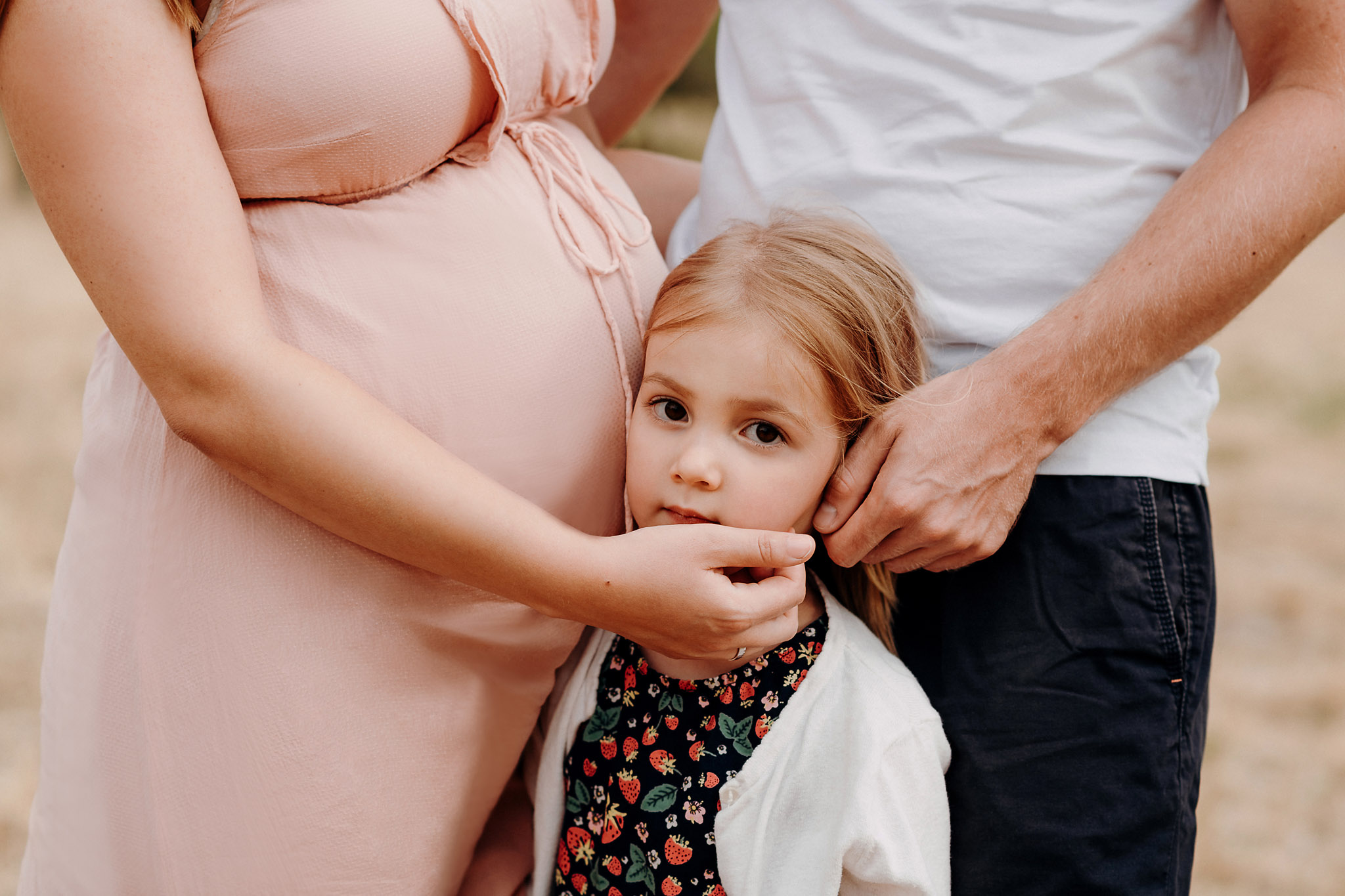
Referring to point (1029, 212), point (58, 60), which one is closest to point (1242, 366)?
point (1029, 212)

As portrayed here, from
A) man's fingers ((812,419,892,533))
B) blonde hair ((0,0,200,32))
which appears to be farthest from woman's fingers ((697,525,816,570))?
blonde hair ((0,0,200,32))

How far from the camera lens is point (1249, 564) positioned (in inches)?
156

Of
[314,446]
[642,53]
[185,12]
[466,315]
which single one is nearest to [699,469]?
[466,315]

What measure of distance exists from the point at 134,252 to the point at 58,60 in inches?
6.7

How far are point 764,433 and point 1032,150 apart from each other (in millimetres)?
466

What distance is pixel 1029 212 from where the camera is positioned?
4.33 feet

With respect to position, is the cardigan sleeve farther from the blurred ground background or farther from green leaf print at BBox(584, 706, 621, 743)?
the blurred ground background

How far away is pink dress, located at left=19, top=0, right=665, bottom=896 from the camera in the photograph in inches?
43.7

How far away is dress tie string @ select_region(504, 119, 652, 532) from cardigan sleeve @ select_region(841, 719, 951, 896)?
42 centimetres

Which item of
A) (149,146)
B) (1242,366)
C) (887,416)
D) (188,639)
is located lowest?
(1242,366)

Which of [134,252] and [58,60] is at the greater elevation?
[58,60]

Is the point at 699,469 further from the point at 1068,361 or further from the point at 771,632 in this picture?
the point at 1068,361

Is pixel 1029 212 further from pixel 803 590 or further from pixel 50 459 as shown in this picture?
pixel 50 459

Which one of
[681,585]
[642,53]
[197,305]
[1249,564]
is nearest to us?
[197,305]
